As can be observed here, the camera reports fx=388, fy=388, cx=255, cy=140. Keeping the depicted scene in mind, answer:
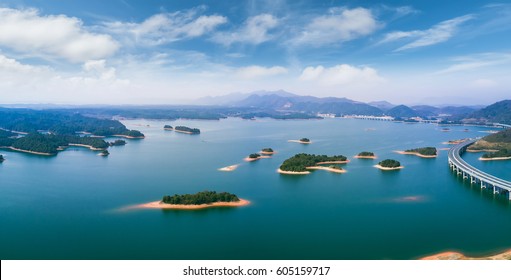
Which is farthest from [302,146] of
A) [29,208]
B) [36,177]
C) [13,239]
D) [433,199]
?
[13,239]

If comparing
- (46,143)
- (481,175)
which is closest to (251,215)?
(481,175)

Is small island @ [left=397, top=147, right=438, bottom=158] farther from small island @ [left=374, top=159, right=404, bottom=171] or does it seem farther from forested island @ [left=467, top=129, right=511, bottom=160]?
small island @ [left=374, top=159, right=404, bottom=171]

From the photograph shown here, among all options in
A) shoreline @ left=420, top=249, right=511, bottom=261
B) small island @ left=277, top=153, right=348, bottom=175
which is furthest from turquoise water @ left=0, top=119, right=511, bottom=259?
small island @ left=277, top=153, right=348, bottom=175

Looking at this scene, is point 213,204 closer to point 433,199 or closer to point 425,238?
point 425,238

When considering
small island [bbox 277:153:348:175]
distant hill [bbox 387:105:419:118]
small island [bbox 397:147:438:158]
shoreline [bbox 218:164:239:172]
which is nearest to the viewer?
small island [bbox 277:153:348:175]

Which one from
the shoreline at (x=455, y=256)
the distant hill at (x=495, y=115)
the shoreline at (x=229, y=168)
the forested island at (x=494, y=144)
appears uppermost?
the distant hill at (x=495, y=115)

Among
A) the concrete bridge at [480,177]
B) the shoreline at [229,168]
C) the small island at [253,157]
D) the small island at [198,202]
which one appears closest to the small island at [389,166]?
the concrete bridge at [480,177]

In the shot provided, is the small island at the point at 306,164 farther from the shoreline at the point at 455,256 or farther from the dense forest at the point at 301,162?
the shoreline at the point at 455,256
